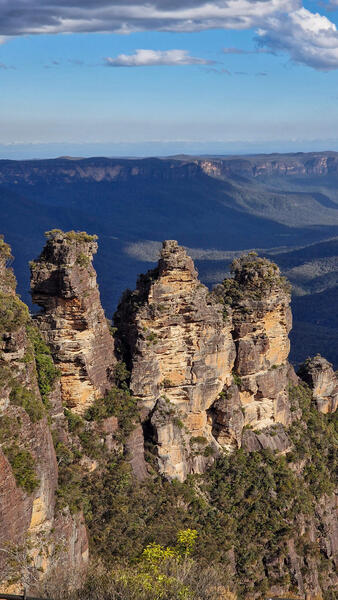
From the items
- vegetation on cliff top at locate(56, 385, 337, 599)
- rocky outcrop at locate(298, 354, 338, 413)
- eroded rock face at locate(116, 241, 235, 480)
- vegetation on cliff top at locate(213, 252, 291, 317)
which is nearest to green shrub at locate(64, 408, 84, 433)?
vegetation on cliff top at locate(56, 385, 337, 599)

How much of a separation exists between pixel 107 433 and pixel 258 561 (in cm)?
1140

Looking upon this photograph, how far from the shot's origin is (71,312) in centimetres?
3109

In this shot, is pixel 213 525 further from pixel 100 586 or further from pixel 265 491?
pixel 100 586

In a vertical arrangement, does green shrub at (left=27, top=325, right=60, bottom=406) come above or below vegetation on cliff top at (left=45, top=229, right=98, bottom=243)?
below

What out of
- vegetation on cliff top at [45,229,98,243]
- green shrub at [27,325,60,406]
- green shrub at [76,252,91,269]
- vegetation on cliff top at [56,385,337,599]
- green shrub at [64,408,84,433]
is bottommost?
vegetation on cliff top at [56,385,337,599]

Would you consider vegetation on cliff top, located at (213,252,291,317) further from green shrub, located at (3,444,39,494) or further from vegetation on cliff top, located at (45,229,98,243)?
green shrub, located at (3,444,39,494)

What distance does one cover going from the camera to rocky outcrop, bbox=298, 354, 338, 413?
46.7 meters

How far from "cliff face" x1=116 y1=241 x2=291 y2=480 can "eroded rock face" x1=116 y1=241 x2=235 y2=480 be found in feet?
0.18

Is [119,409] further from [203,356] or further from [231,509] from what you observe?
[231,509]

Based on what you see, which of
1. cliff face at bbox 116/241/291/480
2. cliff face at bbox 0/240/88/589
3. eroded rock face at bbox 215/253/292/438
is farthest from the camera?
eroded rock face at bbox 215/253/292/438

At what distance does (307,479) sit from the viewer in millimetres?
41406

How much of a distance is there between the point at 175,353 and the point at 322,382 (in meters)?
16.1

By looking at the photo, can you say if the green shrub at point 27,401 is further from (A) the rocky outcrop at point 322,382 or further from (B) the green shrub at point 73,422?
(A) the rocky outcrop at point 322,382

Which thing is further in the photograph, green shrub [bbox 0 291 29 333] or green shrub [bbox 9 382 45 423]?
green shrub [bbox 0 291 29 333]
